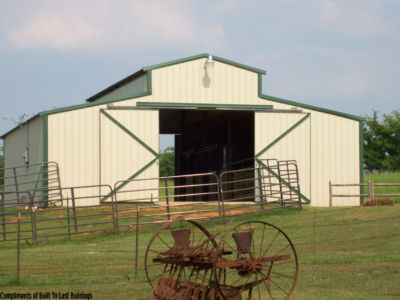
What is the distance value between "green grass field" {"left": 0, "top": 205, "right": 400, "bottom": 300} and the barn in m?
4.22

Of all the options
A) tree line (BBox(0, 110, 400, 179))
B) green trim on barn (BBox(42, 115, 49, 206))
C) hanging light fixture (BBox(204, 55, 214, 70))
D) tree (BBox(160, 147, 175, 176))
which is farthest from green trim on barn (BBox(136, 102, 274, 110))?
tree (BBox(160, 147, 175, 176))

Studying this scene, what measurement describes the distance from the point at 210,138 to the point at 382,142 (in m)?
37.1

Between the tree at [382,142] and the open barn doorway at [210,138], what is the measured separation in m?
33.3

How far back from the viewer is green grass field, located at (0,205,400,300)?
8.32m

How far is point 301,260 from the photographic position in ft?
34.6

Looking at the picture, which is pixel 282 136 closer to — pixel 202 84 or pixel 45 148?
pixel 202 84

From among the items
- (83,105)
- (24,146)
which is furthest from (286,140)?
(24,146)

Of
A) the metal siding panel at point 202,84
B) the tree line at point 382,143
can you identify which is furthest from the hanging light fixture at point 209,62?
the tree line at point 382,143

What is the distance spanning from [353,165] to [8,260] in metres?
13.5

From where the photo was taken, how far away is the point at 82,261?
1103 cm

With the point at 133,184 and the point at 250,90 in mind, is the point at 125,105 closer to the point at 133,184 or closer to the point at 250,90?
the point at 133,184

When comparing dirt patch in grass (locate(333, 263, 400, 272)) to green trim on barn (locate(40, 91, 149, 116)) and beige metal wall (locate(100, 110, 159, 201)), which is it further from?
green trim on barn (locate(40, 91, 149, 116))

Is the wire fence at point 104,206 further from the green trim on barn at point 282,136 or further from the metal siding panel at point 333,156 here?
the metal siding panel at point 333,156

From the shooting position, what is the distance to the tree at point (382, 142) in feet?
196
